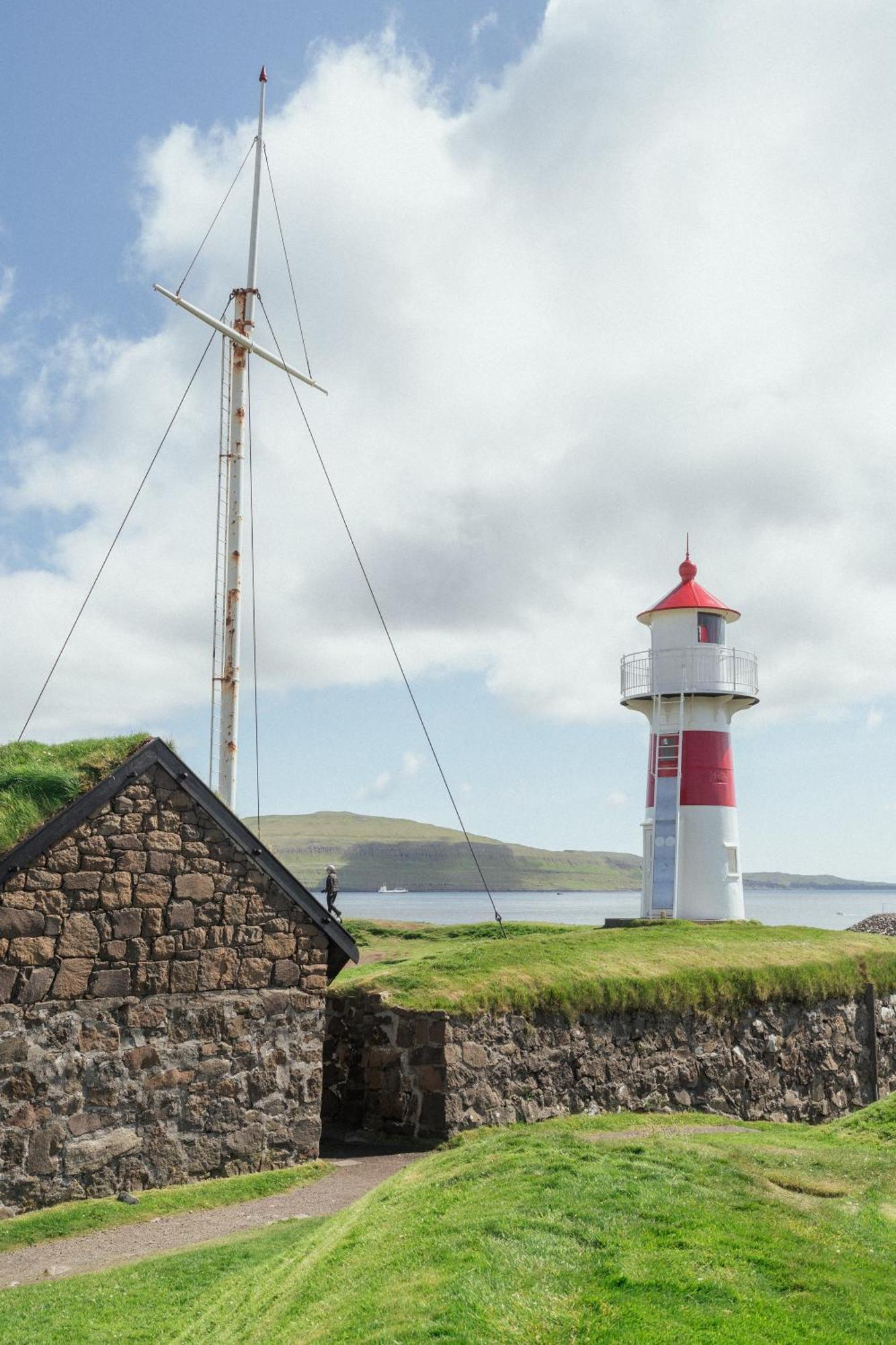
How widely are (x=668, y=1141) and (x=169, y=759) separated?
7285mm

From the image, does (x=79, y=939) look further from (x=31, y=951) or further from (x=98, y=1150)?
(x=98, y=1150)

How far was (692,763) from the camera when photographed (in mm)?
28516

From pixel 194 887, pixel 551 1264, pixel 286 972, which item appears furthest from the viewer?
pixel 286 972

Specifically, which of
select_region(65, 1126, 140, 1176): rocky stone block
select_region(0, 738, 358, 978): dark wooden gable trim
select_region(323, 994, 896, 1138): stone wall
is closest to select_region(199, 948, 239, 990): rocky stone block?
select_region(0, 738, 358, 978): dark wooden gable trim

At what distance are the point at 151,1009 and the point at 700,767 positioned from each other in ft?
60.3

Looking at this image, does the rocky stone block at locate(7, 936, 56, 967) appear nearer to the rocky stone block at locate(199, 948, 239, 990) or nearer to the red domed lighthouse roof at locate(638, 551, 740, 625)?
the rocky stone block at locate(199, 948, 239, 990)

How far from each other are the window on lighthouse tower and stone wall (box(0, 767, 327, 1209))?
57.0 ft

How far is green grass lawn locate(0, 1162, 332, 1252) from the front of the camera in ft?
37.9

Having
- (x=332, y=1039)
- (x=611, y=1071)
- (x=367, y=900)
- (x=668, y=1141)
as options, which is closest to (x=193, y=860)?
(x=332, y=1039)

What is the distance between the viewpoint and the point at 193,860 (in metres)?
13.9

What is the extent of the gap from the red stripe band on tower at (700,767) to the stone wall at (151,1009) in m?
15.6

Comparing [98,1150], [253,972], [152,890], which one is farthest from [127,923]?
[98,1150]

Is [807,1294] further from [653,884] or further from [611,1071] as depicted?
[653,884]

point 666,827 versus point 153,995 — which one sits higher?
point 666,827
